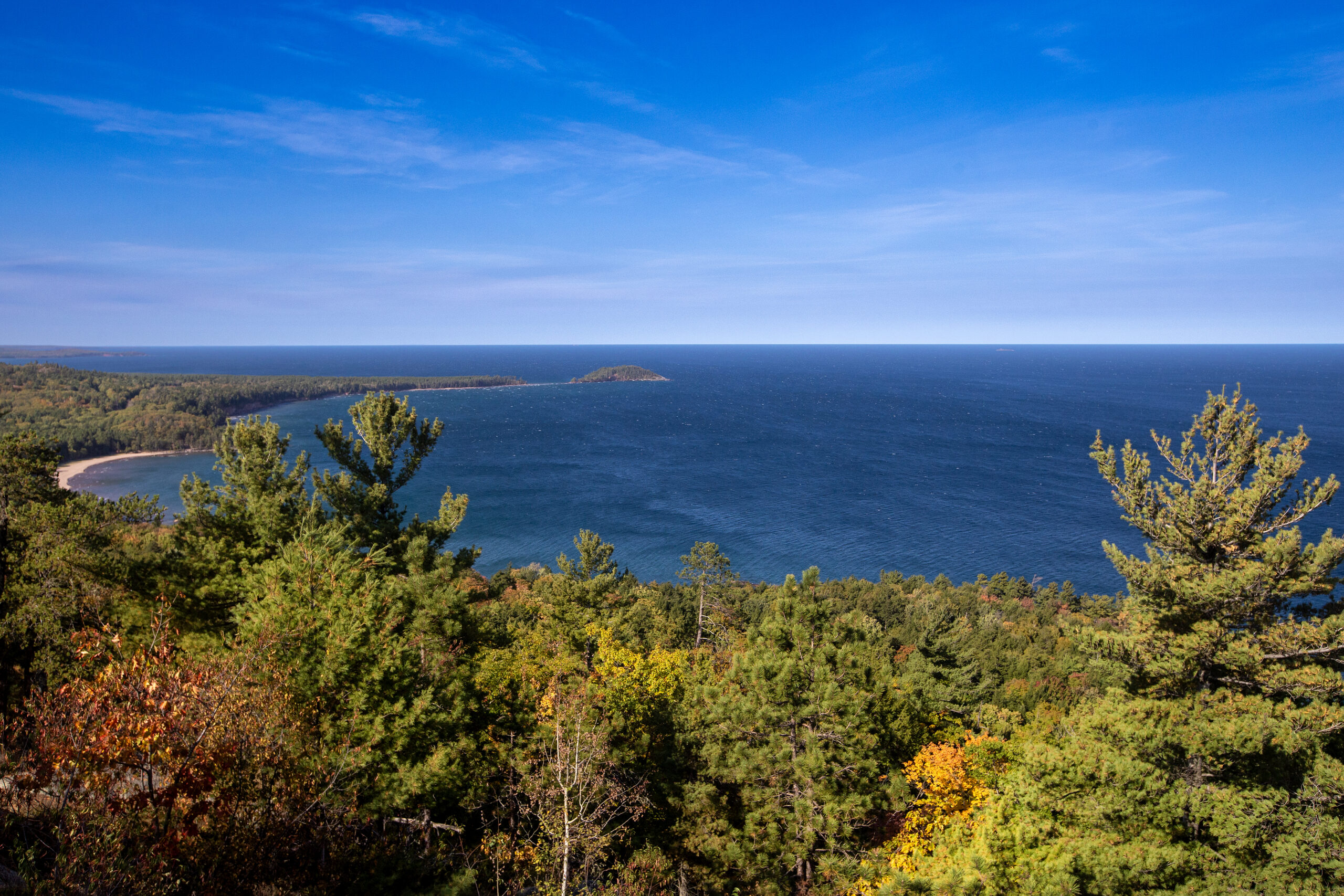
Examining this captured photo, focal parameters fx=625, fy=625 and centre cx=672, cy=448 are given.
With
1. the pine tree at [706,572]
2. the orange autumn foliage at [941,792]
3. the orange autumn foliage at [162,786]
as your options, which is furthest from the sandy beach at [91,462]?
the orange autumn foliage at [941,792]

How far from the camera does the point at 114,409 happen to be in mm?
160500

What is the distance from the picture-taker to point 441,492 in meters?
93.4

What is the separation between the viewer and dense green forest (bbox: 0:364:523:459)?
133 meters

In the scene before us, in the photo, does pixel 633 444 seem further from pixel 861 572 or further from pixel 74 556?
pixel 74 556

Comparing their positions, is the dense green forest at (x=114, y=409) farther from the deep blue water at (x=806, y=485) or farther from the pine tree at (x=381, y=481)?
the pine tree at (x=381, y=481)

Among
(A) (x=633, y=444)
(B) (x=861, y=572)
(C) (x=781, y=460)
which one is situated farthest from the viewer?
(A) (x=633, y=444)

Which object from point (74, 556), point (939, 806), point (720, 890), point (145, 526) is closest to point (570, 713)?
point (720, 890)

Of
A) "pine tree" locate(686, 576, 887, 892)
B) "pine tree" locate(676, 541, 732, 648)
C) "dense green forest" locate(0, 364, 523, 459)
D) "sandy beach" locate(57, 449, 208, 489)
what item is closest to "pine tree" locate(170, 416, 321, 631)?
"pine tree" locate(686, 576, 887, 892)

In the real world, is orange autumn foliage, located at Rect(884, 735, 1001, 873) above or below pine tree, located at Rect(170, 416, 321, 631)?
below

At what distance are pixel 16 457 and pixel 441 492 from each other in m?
75.9

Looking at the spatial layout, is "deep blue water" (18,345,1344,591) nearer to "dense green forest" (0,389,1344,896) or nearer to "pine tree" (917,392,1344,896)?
"dense green forest" (0,389,1344,896)

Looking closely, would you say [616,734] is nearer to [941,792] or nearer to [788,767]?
[788,767]

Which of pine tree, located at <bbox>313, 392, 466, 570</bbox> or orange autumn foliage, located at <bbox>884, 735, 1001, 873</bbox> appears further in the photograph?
pine tree, located at <bbox>313, 392, 466, 570</bbox>

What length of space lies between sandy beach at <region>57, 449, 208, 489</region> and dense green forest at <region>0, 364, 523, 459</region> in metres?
2.04
